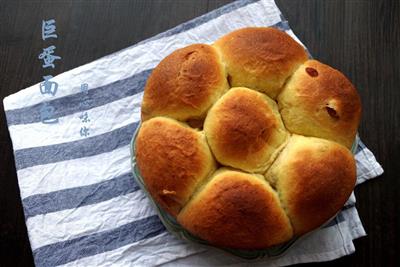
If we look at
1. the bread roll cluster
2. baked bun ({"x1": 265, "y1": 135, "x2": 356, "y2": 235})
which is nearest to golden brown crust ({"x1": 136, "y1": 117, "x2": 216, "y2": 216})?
the bread roll cluster

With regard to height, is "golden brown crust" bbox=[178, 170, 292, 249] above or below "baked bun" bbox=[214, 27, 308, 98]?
below

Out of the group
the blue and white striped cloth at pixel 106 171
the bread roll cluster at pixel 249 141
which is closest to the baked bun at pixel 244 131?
the bread roll cluster at pixel 249 141

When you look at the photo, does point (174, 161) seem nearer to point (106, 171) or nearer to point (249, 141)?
point (249, 141)

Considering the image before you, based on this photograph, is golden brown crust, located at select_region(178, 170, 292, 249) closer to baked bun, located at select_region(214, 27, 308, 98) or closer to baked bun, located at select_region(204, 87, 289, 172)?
baked bun, located at select_region(204, 87, 289, 172)

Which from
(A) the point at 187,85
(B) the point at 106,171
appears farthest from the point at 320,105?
(B) the point at 106,171

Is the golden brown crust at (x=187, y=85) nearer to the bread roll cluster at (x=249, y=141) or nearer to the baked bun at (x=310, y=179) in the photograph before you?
the bread roll cluster at (x=249, y=141)

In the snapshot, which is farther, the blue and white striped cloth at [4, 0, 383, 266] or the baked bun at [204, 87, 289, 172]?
the blue and white striped cloth at [4, 0, 383, 266]
